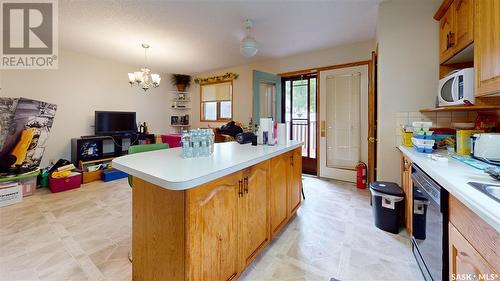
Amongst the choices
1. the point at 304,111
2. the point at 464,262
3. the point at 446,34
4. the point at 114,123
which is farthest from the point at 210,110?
the point at 464,262

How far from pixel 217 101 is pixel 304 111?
7.96 ft

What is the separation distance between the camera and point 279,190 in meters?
2.00

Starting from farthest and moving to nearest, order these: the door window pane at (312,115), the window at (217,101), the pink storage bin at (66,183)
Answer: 1. the window at (217,101)
2. the door window pane at (312,115)
3. the pink storage bin at (66,183)

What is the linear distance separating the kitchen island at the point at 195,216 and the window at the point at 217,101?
4.00 metres

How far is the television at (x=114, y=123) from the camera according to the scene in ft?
14.4

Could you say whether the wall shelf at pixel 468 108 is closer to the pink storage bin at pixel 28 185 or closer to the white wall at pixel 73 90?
the pink storage bin at pixel 28 185

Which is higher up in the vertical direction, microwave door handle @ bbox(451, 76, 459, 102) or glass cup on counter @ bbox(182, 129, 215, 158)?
microwave door handle @ bbox(451, 76, 459, 102)

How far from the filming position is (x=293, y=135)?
4719mm

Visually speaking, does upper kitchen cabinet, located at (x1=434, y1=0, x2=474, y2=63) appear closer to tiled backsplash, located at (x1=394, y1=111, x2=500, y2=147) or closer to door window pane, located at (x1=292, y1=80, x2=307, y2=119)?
tiled backsplash, located at (x1=394, y1=111, x2=500, y2=147)

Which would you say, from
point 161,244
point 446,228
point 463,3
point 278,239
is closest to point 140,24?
point 161,244

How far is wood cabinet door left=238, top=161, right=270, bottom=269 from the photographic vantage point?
146cm

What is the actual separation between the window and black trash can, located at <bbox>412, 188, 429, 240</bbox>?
4.31 meters

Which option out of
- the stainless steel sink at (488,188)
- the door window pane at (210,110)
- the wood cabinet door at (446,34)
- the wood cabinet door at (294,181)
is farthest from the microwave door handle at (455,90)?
the door window pane at (210,110)

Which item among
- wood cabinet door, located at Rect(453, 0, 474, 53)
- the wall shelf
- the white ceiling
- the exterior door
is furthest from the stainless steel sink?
the exterior door
